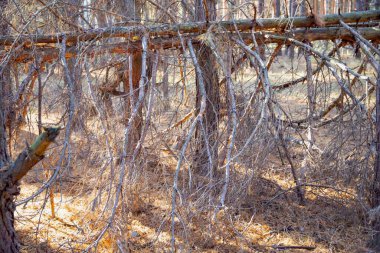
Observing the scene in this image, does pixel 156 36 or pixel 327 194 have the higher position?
pixel 156 36

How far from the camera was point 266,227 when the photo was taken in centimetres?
546

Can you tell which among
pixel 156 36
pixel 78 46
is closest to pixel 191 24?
pixel 156 36

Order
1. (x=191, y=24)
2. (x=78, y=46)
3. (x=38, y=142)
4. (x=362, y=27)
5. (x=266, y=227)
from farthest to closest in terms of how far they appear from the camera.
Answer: (x=266, y=227) → (x=362, y=27) → (x=191, y=24) → (x=78, y=46) → (x=38, y=142)

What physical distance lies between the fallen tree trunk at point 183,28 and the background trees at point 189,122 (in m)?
0.01

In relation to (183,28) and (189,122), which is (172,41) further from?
(189,122)

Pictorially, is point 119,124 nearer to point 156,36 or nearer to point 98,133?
point 98,133

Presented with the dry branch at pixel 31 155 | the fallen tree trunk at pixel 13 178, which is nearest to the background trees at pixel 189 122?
the fallen tree trunk at pixel 13 178

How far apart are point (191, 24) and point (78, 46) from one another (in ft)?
3.60

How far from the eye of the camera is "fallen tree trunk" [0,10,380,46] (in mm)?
4137

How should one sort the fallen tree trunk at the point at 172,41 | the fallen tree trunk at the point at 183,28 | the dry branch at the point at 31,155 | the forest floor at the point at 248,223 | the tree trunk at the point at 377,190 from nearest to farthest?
the dry branch at the point at 31,155, the tree trunk at the point at 377,190, the fallen tree trunk at the point at 183,28, the fallen tree trunk at the point at 172,41, the forest floor at the point at 248,223

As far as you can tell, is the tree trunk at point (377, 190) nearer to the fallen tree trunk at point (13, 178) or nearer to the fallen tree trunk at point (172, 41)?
the fallen tree trunk at point (172, 41)

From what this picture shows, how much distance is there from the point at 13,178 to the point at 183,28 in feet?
7.53

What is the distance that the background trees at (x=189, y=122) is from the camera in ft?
11.2

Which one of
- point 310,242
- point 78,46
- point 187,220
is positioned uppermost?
point 78,46
